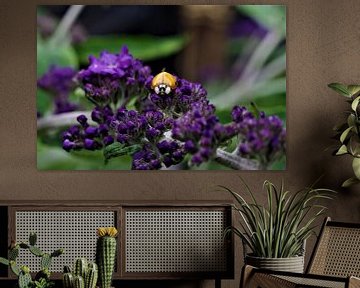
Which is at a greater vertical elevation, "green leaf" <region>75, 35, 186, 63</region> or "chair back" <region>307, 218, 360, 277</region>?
"green leaf" <region>75, 35, 186, 63</region>

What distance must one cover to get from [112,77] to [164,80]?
0.37 meters

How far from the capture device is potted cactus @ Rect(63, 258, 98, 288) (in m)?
4.07

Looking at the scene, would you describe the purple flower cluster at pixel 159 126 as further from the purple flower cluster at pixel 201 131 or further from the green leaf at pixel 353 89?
the green leaf at pixel 353 89

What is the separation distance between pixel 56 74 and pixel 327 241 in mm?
2216

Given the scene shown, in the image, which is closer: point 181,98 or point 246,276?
point 246,276

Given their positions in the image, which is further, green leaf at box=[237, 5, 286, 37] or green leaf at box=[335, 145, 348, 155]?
green leaf at box=[237, 5, 286, 37]

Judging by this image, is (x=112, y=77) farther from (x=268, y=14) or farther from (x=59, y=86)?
(x=268, y=14)

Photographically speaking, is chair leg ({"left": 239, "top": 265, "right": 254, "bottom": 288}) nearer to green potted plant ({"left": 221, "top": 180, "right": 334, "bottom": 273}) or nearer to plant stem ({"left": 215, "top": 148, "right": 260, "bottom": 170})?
green potted plant ({"left": 221, "top": 180, "right": 334, "bottom": 273})

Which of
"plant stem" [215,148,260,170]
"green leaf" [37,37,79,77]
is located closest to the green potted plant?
"plant stem" [215,148,260,170]

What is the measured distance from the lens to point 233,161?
5.73 m

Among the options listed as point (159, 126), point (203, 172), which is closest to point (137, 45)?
point (159, 126)

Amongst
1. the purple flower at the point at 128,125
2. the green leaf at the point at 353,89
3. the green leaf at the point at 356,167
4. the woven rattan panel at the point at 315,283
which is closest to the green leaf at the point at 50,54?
the purple flower at the point at 128,125

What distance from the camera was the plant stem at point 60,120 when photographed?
573cm

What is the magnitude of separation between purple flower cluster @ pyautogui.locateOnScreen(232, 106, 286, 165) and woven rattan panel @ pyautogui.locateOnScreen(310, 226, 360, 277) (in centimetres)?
94
